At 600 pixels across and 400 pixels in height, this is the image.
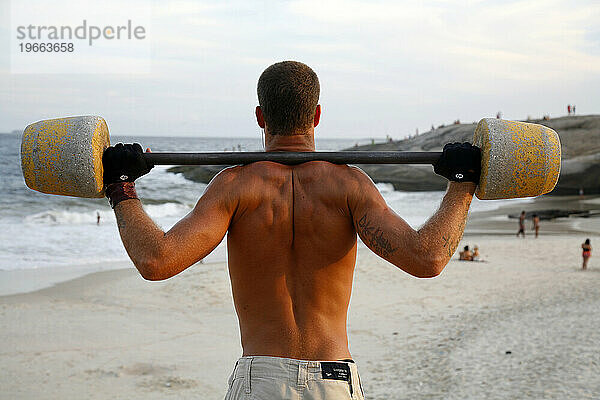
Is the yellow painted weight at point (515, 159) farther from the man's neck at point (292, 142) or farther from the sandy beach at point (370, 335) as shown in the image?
the sandy beach at point (370, 335)

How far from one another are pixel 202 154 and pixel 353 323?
886cm

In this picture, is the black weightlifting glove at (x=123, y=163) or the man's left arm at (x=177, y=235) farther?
the black weightlifting glove at (x=123, y=163)

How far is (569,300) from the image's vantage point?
12430 millimetres

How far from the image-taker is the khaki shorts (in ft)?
7.95

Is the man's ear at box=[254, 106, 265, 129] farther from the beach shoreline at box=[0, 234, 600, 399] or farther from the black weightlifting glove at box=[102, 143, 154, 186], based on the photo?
the beach shoreline at box=[0, 234, 600, 399]

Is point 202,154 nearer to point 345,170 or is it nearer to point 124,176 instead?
point 124,176

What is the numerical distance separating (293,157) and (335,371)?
833 millimetres

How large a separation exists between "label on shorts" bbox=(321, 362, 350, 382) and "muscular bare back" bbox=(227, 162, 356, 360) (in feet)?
0.10

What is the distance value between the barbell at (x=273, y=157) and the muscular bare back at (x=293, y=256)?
0.63 feet

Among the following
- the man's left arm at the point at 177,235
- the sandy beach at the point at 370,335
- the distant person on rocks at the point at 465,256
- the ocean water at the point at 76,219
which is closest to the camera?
the man's left arm at the point at 177,235

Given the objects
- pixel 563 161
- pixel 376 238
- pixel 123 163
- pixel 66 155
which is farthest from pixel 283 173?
pixel 563 161

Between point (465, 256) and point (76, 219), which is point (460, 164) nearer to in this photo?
point (465, 256)

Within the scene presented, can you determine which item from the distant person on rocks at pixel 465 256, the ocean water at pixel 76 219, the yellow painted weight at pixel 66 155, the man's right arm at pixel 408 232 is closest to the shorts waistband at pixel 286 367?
the man's right arm at pixel 408 232

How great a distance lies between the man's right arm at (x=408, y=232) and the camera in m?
2.33
